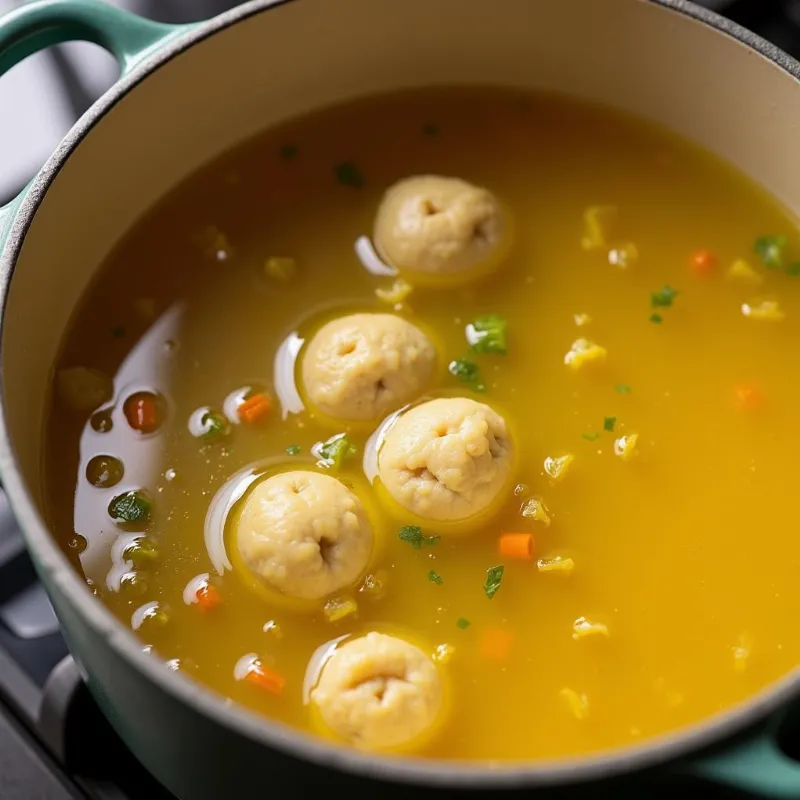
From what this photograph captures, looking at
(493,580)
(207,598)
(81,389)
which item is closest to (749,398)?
(493,580)

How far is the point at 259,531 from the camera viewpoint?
1.37 meters

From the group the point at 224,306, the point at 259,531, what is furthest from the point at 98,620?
the point at 224,306

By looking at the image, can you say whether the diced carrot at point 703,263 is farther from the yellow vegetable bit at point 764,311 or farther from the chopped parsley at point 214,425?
the chopped parsley at point 214,425

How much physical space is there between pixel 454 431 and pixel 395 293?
30 cm

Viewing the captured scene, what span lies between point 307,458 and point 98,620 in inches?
20.7

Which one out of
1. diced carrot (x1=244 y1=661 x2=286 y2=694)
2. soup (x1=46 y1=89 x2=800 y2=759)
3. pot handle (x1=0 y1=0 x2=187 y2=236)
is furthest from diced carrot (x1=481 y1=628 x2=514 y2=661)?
pot handle (x1=0 y1=0 x2=187 y2=236)

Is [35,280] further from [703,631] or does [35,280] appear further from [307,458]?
[703,631]

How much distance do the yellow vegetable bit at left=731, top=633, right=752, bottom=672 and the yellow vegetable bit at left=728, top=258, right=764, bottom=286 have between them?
0.57 meters

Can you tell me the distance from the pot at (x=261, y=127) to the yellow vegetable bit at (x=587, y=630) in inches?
14.1

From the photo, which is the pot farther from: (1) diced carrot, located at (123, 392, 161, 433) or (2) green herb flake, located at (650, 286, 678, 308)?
(2) green herb flake, located at (650, 286, 678, 308)

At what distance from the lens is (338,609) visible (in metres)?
1.37

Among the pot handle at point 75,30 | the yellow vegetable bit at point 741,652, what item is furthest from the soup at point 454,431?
the pot handle at point 75,30

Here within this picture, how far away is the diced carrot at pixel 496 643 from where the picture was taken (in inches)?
53.6

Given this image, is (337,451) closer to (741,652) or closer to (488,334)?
(488,334)
